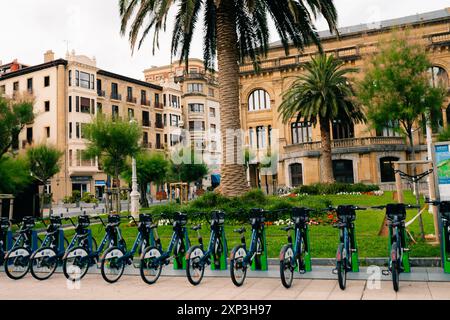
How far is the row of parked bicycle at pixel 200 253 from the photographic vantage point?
7.20 m

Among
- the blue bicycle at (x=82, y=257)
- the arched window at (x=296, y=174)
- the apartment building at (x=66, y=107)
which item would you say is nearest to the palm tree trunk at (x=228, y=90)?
the blue bicycle at (x=82, y=257)

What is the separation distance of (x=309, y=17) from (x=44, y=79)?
4155cm

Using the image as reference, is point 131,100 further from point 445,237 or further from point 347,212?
point 445,237

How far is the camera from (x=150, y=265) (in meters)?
7.86

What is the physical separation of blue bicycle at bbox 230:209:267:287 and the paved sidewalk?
0.76ft

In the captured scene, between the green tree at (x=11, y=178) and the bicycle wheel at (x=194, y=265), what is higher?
the green tree at (x=11, y=178)

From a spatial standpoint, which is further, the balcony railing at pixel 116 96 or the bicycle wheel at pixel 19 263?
the balcony railing at pixel 116 96

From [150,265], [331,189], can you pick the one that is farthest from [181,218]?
[331,189]

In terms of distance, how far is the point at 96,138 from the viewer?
87.7 ft

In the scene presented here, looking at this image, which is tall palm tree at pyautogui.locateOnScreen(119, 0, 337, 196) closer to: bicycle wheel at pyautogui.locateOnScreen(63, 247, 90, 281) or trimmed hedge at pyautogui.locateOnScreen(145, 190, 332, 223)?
trimmed hedge at pyautogui.locateOnScreen(145, 190, 332, 223)

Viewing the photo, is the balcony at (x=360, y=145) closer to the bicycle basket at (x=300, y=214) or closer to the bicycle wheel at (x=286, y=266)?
the bicycle basket at (x=300, y=214)

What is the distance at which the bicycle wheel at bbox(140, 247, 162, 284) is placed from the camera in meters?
7.72

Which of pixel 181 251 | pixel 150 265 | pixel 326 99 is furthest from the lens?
pixel 326 99

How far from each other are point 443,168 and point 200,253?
5.36 m
